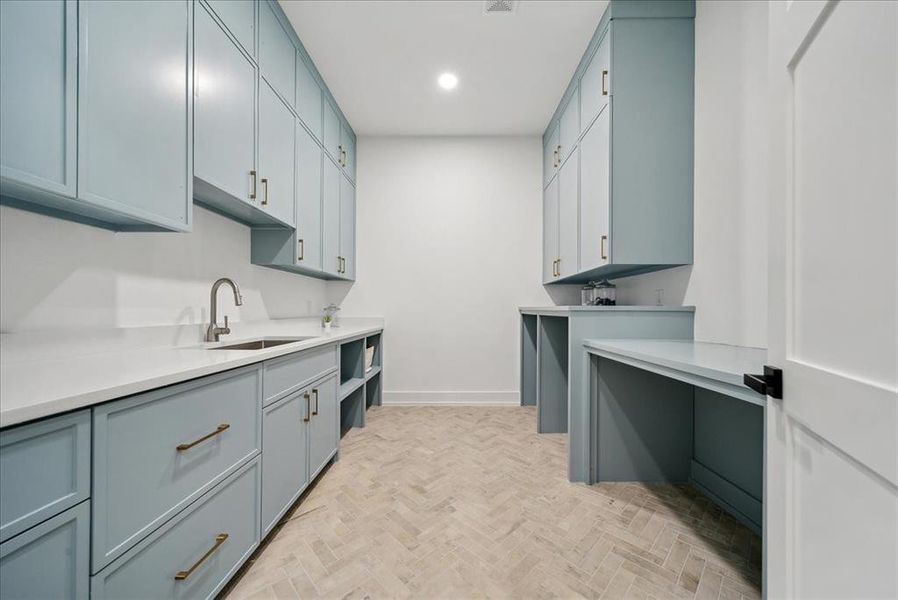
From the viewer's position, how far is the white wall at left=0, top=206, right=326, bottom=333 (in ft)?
3.19

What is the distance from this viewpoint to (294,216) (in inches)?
82.1

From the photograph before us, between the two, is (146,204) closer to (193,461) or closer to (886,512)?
(193,461)

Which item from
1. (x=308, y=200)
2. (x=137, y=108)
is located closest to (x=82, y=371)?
(x=137, y=108)

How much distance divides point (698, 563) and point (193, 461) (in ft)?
6.00

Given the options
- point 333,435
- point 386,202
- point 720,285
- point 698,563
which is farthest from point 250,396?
point 386,202

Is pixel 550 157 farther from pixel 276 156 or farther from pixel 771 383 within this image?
pixel 771 383

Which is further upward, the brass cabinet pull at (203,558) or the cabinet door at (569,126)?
the cabinet door at (569,126)

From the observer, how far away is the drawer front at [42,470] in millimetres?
554

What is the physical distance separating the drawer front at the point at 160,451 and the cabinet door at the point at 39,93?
618mm

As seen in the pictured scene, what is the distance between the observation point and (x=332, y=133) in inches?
107

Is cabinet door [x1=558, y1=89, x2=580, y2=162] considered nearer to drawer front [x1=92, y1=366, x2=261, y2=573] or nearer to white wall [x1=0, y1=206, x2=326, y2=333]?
white wall [x1=0, y1=206, x2=326, y2=333]

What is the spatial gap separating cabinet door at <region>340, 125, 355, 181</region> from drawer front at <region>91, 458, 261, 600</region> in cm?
267

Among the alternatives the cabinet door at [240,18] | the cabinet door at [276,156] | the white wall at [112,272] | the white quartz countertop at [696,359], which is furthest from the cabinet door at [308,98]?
the white quartz countertop at [696,359]

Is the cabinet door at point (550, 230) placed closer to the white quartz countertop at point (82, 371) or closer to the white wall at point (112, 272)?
the white quartz countertop at point (82, 371)
